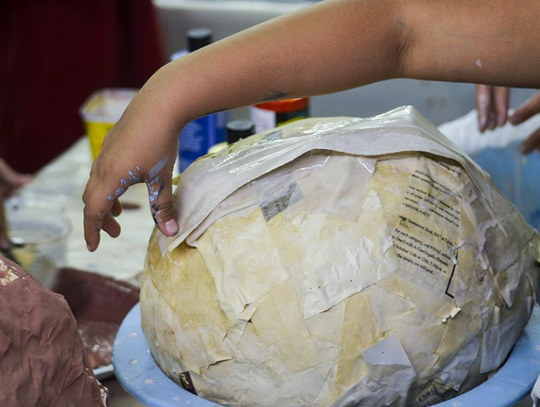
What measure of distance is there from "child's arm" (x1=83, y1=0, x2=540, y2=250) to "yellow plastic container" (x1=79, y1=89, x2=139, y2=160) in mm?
997

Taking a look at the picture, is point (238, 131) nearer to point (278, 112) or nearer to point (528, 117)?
point (278, 112)

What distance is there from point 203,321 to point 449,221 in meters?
0.33

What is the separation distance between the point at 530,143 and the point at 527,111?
0.07 metres

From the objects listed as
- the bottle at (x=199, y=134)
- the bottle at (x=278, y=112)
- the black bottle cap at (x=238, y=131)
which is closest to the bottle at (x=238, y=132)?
the black bottle cap at (x=238, y=131)

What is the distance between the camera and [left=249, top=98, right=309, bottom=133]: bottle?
5.42 ft

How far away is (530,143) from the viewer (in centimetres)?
157

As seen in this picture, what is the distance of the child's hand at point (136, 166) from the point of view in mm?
926

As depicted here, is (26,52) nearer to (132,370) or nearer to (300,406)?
(132,370)

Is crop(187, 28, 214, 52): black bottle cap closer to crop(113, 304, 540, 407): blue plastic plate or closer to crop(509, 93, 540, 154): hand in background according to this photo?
crop(509, 93, 540, 154): hand in background

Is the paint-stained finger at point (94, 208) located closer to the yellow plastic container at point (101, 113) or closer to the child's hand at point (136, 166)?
the child's hand at point (136, 166)

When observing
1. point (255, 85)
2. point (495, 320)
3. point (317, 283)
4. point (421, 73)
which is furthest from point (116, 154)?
point (495, 320)

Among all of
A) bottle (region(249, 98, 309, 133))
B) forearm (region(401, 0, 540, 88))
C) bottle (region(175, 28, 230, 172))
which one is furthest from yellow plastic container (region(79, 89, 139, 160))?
forearm (region(401, 0, 540, 88))

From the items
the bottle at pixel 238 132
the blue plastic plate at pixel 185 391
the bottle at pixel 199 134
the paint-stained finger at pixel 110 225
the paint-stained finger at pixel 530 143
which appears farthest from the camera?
the bottle at pixel 199 134

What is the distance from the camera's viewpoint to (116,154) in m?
0.94
